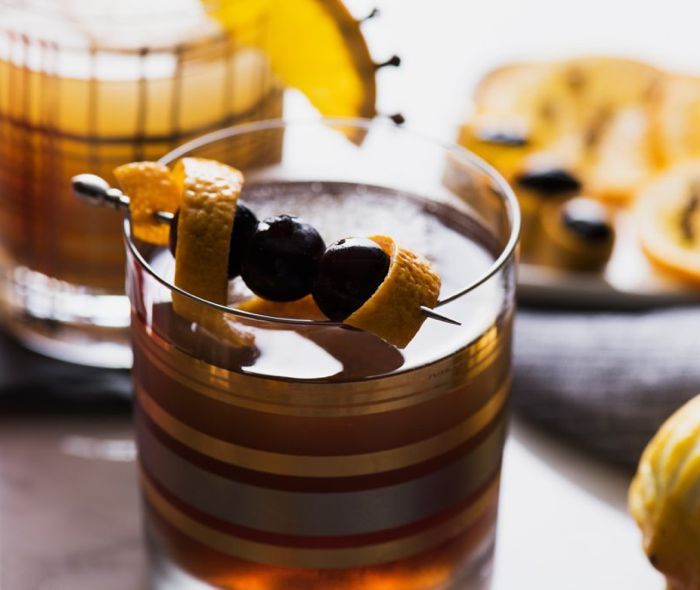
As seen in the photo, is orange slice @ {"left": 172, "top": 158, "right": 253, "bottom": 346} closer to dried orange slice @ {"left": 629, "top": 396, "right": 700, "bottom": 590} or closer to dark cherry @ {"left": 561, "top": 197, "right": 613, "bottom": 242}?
dried orange slice @ {"left": 629, "top": 396, "right": 700, "bottom": 590}

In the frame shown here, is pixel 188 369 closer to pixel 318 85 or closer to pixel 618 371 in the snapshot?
pixel 318 85

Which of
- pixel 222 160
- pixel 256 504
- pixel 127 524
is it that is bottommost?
pixel 127 524

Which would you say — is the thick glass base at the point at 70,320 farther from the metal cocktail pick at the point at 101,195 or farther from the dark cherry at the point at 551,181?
the dark cherry at the point at 551,181

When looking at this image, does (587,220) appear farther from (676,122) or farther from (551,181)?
(676,122)

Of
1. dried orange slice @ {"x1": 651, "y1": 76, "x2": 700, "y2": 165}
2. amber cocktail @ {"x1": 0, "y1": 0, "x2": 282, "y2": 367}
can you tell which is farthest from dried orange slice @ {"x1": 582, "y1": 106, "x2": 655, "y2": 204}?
amber cocktail @ {"x1": 0, "y1": 0, "x2": 282, "y2": 367}

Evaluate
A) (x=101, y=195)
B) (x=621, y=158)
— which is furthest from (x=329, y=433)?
(x=621, y=158)

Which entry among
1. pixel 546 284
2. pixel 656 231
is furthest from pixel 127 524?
pixel 656 231
